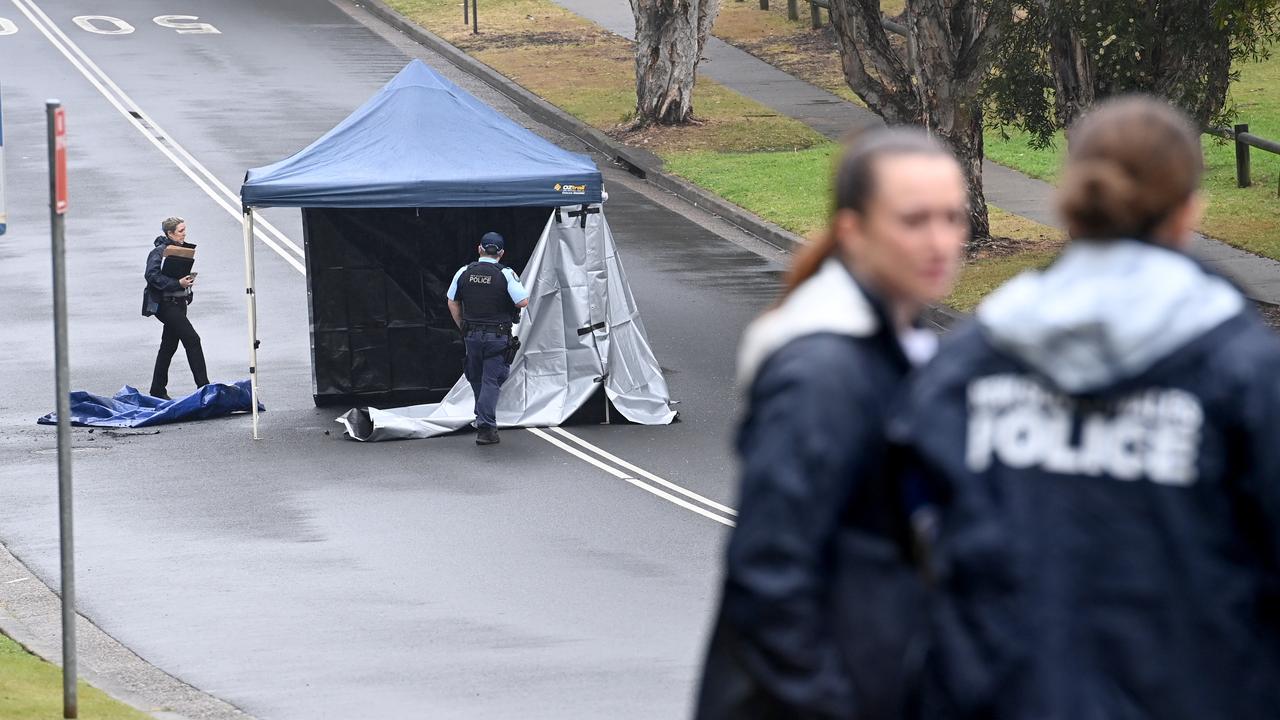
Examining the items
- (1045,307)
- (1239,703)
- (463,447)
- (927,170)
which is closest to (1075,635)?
(1239,703)

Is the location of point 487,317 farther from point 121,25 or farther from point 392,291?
point 121,25

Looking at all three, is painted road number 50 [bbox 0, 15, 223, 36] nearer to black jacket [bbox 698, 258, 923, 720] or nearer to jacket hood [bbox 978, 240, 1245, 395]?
black jacket [bbox 698, 258, 923, 720]

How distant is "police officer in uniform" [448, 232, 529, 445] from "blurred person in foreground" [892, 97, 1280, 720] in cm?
1300

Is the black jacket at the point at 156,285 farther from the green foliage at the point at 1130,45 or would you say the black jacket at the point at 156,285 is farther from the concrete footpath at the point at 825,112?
the concrete footpath at the point at 825,112

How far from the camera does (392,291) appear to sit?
1833 cm

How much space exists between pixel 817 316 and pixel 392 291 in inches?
594

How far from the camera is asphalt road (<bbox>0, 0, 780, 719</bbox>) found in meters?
10.2

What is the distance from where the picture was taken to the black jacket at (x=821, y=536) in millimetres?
3301

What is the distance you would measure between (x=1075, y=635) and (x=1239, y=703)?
28 centimetres

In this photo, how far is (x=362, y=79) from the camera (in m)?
35.8

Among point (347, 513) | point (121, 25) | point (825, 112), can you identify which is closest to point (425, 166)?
point (347, 513)

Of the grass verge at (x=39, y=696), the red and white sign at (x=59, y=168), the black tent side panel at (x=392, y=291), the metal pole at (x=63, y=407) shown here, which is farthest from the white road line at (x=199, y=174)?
the red and white sign at (x=59, y=168)

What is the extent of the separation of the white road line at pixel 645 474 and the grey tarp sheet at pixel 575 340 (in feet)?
1.41

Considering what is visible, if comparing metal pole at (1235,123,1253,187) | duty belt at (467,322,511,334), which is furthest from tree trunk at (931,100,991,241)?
duty belt at (467,322,511,334)
